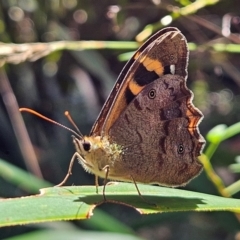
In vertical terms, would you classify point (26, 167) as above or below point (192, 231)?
above

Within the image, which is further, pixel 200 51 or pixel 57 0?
pixel 57 0

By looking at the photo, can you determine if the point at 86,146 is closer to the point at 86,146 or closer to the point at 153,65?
the point at 86,146

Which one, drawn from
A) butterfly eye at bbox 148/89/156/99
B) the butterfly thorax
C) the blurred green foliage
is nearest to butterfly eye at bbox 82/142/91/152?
the butterfly thorax

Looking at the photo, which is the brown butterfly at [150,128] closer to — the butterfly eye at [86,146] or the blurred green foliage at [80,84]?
the butterfly eye at [86,146]

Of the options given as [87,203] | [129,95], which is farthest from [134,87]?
[87,203]

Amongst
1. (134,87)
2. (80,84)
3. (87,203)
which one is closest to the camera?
(87,203)

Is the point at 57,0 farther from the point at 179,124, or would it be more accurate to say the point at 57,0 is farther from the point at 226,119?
the point at 179,124

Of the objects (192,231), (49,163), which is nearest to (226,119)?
(192,231)
